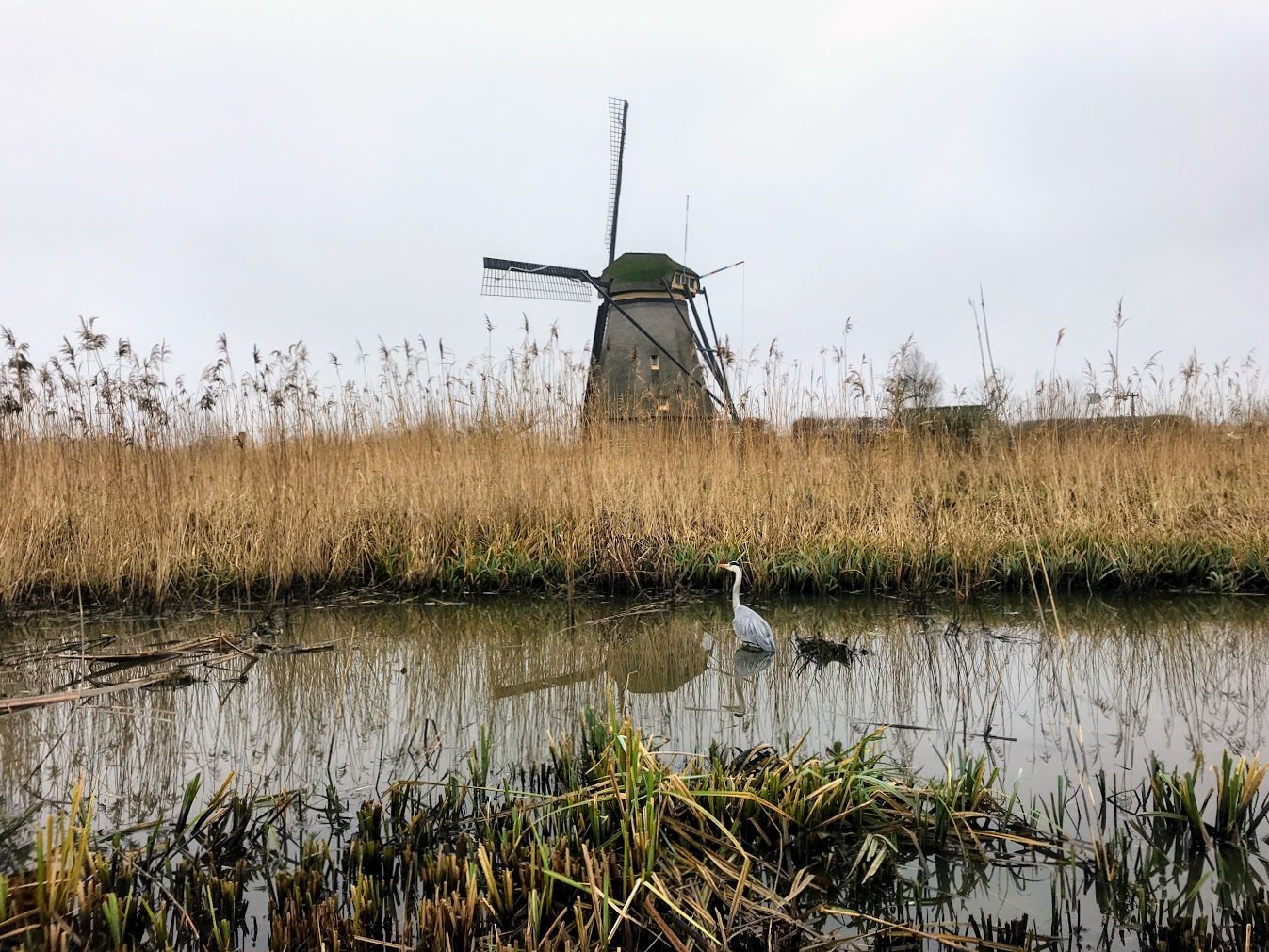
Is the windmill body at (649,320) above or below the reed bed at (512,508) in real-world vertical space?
above

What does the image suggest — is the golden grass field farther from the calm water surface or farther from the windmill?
the windmill

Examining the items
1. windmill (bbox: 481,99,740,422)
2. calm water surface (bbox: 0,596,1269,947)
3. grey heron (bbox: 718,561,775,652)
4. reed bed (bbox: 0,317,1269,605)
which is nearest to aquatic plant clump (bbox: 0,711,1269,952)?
calm water surface (bbox: 0,596,1269,947)

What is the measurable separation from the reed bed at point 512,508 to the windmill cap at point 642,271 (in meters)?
8.92

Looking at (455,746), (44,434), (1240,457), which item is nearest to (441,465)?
(44,434)

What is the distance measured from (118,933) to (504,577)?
3.81 meters

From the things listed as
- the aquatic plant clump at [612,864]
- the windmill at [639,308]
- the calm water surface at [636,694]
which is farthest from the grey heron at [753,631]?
the windmill at [639,308]

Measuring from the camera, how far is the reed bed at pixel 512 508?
4879 mm

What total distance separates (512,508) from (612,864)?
167 inches

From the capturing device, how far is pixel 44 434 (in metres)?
5.11

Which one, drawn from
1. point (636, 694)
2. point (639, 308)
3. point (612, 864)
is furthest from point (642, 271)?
point (612, 864)

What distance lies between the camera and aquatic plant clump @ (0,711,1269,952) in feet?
4.69

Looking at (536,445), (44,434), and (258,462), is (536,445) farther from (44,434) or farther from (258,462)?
(44,434)

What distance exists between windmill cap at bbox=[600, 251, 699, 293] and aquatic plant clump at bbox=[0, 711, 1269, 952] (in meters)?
13.5

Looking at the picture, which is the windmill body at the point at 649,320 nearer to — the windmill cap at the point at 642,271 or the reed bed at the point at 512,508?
the windmill cap at the point at 642,271
